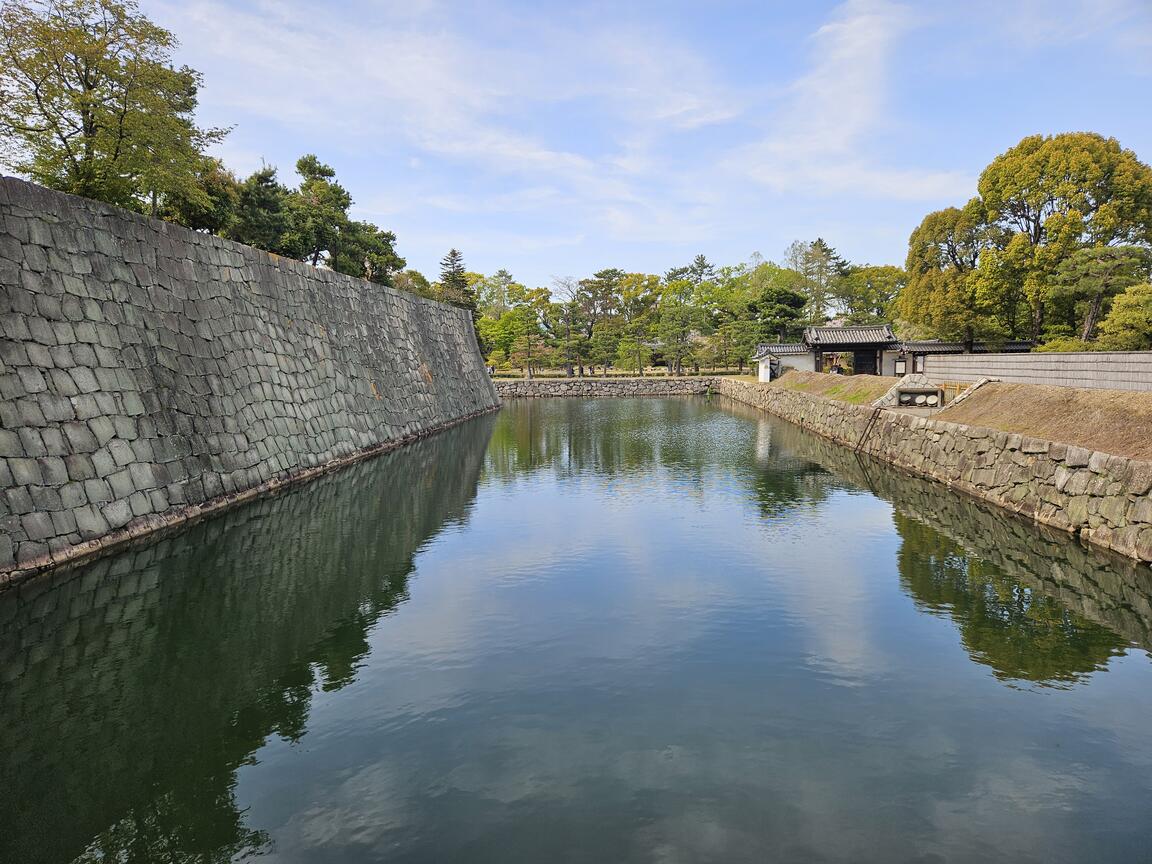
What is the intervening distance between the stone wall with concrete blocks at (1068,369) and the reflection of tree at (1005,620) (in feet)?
19.1

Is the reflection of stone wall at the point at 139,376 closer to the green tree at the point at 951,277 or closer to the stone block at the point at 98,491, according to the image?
the stone block at the point at 98,491

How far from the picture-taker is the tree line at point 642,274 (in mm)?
12883

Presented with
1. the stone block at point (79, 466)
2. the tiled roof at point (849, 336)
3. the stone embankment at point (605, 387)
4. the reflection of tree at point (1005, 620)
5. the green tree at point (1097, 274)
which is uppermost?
the green tree at point (1097, 274)

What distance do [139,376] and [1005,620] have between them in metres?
11.8

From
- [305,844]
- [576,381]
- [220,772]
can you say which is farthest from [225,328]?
[576,381]

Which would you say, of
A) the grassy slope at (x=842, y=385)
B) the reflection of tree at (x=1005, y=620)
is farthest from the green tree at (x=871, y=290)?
the reflection of tree at (x=1005, y=620)

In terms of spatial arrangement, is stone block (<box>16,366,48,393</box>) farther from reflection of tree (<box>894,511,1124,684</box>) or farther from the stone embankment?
the stone embankment

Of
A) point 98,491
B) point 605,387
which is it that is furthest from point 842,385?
point 605,387

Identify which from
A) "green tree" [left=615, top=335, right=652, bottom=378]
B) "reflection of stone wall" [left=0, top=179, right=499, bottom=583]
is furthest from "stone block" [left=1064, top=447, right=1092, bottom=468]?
"green tree" [left=615, top=335, right=652, bottom=378]

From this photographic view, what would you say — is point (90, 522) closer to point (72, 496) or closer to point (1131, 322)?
point (72, 496)

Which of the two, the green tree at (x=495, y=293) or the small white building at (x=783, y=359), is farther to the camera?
the green tree at (x=495, y=293)

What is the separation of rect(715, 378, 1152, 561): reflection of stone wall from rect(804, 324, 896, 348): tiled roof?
18.0 m

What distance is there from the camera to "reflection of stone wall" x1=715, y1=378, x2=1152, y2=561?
835 centimetres

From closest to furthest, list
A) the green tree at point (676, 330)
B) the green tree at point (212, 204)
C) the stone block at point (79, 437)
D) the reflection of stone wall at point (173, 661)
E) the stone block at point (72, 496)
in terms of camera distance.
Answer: the reflection of stone wall at point (173, 661) → the stone block at point (72, 496) → the stone block at point (79, 437) → the green tree at point (212, 204) → the green tree at point (676, 330)
